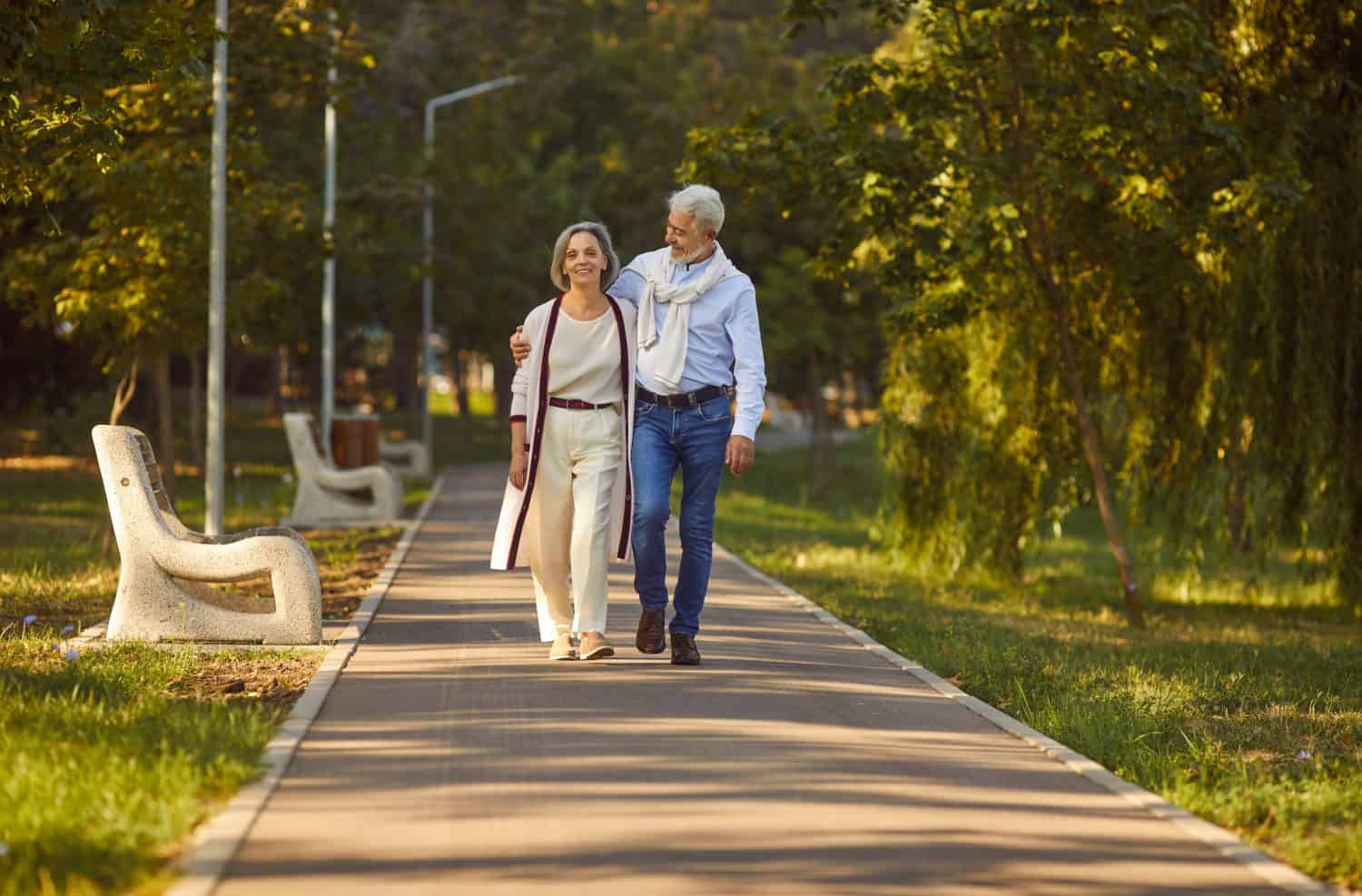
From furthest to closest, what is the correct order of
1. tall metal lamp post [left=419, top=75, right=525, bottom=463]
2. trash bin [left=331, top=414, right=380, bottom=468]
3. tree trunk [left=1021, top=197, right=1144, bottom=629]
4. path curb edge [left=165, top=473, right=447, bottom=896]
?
tall metal lamp post [left=419, top=75, right=525, bottom=463] < trash bin [left=331, top=414, right=380, bottom=468] < tree trunk [left=1021, top=197, right=1144, bottom=629] < path curb edge [left=165, top=473, right=447, bottom=896]

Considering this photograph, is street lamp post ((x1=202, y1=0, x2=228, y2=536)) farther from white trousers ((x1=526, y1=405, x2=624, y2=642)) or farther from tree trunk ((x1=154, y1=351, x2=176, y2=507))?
white trousers ((x1=526, y1=405, x2=624, y2=642))

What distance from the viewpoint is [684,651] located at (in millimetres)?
9320

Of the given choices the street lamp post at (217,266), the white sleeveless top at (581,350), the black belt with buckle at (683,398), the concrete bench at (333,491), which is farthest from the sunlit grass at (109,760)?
the concrete bench at (333,491)

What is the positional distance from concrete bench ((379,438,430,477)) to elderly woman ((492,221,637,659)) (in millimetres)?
24806

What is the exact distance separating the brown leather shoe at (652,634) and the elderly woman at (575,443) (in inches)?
→ 10.9

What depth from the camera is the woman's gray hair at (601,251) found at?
9.04 m

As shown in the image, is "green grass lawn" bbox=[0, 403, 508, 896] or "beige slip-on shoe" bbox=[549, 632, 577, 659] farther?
"beige slip-on shoe" bbox=[549, 632, 577, 659]

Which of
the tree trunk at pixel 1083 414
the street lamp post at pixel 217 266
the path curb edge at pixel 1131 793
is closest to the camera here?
the path curb edge at pixel 1131 793

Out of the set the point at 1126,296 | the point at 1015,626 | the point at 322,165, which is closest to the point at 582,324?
the point at 1015,626

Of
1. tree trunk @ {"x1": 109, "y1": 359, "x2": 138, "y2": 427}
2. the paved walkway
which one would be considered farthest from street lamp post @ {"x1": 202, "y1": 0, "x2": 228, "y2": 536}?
the paved walkway

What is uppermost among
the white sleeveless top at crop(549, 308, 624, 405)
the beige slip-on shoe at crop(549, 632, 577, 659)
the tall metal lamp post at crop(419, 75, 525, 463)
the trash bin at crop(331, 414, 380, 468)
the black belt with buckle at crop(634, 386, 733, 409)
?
the tall metal lamp post at crop(419, 75, 525, 463)

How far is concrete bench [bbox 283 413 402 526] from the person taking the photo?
21953mm

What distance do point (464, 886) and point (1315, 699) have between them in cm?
586

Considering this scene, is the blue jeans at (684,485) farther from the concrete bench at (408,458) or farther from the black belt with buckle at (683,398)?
the concrete bench at (408,458)
